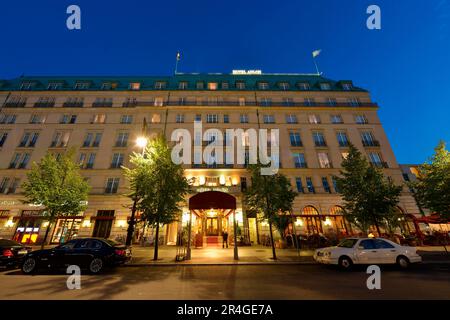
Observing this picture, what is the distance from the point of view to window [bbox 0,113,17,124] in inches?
1067

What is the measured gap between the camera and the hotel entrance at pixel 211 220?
1319 centimetres

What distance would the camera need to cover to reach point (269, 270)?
9695mm

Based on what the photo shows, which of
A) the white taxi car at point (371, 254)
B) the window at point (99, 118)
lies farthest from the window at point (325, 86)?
the window at point (99, 118)

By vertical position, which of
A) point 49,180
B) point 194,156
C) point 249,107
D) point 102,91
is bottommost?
point 49,180

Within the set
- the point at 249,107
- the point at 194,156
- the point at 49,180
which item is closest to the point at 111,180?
the point at 49,180

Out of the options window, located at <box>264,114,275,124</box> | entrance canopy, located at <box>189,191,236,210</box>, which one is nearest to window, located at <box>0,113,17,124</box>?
entrance canopy, located at <box>189,191,236,210</box>

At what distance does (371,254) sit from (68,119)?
37.7 meters

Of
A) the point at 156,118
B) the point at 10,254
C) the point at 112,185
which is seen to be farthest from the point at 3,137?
the point at 10,254

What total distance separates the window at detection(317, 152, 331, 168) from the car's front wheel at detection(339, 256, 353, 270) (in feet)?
57.7

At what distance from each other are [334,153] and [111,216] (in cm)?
3006

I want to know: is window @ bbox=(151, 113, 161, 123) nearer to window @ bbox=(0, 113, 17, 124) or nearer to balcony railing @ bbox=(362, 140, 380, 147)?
window @ bbox=(0, 113, 17, 124)

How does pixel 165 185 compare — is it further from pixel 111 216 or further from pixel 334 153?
pixel 334 153

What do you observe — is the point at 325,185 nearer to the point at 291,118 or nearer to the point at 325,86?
the point at 291,118

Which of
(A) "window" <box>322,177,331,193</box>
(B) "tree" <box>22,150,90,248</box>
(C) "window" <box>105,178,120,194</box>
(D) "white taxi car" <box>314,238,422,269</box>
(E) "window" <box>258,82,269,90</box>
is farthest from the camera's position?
(E) "window" <box>258,82,269,90</box>
